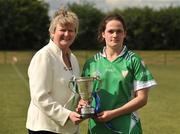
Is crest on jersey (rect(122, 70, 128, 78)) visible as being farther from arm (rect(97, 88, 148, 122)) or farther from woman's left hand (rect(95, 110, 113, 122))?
woman's left hand (rect(95, 110, 113, 122))

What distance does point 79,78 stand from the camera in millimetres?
3967

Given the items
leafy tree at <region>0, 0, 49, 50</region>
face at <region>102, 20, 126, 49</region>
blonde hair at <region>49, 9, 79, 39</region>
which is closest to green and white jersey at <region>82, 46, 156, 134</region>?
face at <region>102, 20, 126, 49</region>

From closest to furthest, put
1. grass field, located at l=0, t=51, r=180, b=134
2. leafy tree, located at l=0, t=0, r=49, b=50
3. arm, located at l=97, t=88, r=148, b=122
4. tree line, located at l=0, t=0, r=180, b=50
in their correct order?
arm, located at l=97, t=88, r=148, b=122, grass field, located at l=0, t=51, r=180, b=134, leafy tree, located at l=0, t=0, r=49, b=50, tree line, located at l=0, t=0, r=180, b=50

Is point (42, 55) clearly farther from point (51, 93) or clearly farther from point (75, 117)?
point (75, 117)

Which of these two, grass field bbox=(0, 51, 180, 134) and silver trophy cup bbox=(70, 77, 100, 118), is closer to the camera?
silver trophy cup bbox=(70, 77, 100, 118)

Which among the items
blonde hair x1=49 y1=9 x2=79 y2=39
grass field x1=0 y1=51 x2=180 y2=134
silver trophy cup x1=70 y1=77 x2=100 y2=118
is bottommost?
grass field x1=0 y1=51 x2=180 y2=134

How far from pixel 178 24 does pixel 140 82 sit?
238ft

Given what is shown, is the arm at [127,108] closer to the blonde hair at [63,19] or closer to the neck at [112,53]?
the neck at [112,53]

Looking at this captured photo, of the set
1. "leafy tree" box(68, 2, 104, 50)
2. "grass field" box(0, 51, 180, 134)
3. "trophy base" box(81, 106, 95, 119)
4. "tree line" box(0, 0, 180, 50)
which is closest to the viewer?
"trophy base" box(81, 106, 95, 119)

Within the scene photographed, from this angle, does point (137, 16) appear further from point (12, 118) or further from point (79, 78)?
point (79, 78)

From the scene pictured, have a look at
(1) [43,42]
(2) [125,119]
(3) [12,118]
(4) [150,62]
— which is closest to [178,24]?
Result: (1) [43,42]

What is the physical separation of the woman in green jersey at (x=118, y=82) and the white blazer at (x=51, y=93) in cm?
16

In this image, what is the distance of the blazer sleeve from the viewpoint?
3.94m

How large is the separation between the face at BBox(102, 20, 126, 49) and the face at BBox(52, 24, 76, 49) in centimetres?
29
